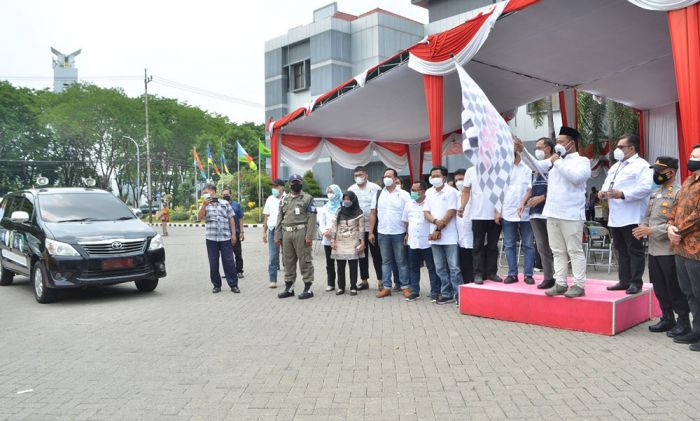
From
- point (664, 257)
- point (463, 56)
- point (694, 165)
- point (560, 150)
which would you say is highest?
point (463, 56)

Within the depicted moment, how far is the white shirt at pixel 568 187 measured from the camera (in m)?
5.54

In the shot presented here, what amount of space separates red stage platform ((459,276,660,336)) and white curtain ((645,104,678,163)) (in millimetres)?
10794

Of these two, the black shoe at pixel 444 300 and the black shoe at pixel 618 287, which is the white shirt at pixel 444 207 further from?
the black shoe at pixel 618 287

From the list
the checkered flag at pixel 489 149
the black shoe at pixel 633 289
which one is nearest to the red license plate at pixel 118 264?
the checkered flag at pixel 489 149

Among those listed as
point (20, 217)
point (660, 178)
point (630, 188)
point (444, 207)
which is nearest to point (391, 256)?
point (444, 207)

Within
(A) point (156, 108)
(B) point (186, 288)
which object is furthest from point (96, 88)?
(B) point (186, 288)

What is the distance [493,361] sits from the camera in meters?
4.79

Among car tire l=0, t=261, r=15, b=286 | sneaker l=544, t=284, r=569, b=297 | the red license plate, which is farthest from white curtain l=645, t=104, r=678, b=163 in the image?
car tire l=0, t=261, r=15, b=286

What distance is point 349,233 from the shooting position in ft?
27.0

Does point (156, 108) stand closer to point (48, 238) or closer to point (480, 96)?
point (48, 238)

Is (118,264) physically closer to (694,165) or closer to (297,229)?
(297,229)

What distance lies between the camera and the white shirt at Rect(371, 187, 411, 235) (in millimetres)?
7992

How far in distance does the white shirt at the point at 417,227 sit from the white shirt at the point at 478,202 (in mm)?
801

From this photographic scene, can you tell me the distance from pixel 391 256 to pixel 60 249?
197 inches
